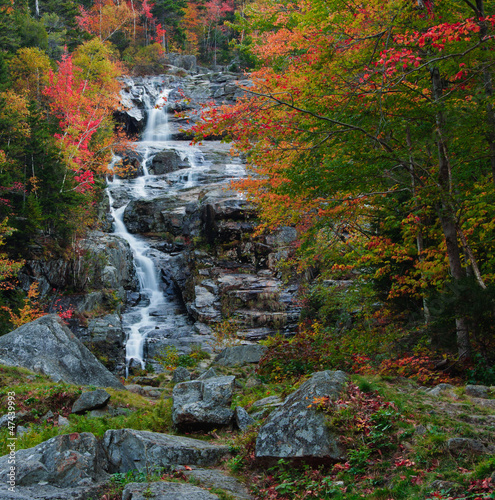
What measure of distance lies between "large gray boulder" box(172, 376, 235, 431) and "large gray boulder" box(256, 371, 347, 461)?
152 cm

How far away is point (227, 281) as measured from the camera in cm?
1955

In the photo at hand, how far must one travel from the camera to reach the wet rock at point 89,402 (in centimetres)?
618

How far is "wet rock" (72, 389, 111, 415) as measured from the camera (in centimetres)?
618

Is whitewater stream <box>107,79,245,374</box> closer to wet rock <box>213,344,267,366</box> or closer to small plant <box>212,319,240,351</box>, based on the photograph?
small plant <box>212,319,240,351</box>

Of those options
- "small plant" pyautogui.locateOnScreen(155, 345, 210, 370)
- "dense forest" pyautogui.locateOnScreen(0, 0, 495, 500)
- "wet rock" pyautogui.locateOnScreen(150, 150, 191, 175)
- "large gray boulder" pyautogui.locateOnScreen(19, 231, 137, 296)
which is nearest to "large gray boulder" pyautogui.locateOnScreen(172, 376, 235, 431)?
"dense forest" pyautogui.locateOnScreen(0, 0, 495, 500)

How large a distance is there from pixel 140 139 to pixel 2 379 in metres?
30.2

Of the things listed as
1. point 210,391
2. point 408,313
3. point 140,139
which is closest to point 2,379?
point 210,391

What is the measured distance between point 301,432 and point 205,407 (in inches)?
86.6

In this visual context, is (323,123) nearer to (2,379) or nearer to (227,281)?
(2,379)

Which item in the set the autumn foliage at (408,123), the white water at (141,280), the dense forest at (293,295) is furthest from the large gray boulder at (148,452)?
the white water at (141,280)

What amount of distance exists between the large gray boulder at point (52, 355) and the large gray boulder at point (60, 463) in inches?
197

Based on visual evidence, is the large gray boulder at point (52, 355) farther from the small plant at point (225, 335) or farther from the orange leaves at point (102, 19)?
the orange leaves at point (102, 19)

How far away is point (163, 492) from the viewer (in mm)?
3297

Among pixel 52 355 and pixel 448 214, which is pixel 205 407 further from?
pixel 52 355
